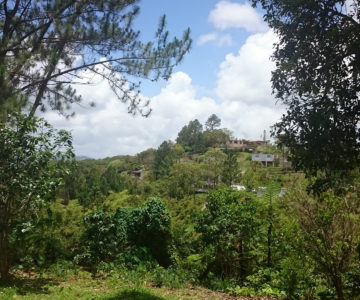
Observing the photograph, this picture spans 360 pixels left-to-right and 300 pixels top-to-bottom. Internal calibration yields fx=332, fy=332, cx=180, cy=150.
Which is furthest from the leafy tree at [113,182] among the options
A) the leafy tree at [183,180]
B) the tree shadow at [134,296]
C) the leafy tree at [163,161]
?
the tree shadow at [134,296]

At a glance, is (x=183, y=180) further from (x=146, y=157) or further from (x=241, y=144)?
(x=241, y=144)

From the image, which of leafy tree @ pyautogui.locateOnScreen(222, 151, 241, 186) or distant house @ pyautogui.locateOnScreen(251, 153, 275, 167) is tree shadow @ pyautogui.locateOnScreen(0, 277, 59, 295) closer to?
leafy tree @ pyautogui.locateOnScreen(222, 151, 241, 186)

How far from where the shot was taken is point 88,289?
6492 mm

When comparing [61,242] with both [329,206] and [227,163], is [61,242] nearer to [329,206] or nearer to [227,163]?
[329,206]

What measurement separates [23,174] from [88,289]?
256 cm

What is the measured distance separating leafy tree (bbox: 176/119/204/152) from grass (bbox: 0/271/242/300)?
69928 millimetres

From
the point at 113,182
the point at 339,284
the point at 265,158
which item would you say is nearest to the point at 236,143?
the point at 265,158

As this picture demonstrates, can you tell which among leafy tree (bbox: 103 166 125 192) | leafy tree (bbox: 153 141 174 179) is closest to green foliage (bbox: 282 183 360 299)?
leafy tree (bbox: 103 166 125 192)

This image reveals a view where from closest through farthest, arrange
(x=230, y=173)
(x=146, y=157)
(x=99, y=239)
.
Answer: (x=99, y=239), (x=230, y=173), (x=146, y=157)

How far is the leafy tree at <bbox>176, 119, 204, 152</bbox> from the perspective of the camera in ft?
259

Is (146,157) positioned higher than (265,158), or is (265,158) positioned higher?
(146,157)

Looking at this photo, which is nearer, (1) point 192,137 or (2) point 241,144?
(1) point 192,137

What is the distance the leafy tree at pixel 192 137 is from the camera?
7900 centimetres

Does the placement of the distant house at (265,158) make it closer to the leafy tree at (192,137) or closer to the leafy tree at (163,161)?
the leafy tree at (192,137)
